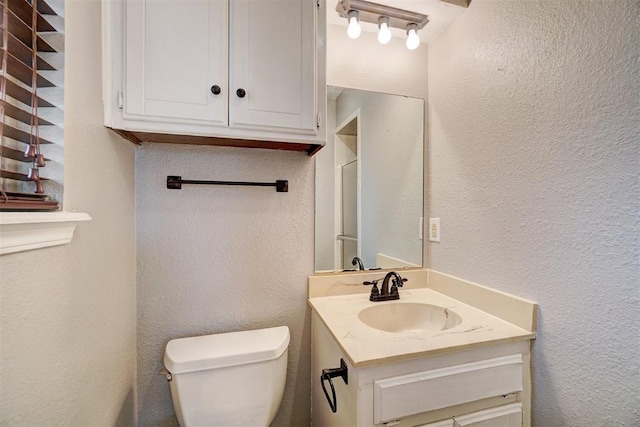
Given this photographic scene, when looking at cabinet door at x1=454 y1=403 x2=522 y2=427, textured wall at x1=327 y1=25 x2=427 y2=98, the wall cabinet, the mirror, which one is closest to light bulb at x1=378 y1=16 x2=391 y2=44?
textured wall at x1=327 y1=25 x2=427 y2=98

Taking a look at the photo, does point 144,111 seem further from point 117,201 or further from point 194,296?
point 194,296

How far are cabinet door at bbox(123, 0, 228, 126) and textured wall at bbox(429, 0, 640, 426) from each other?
1033 mm

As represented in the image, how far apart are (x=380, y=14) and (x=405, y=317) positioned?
54.3 inches

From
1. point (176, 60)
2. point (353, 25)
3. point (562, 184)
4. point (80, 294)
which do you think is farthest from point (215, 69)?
point (562, 184)

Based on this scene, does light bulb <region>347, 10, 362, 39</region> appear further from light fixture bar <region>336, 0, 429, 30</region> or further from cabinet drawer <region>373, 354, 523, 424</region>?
cabinet drawer <region>373, 354, 523, 424</region>

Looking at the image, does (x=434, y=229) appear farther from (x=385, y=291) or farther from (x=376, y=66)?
(x=376, y=66)

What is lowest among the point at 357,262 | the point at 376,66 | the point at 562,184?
the point at 357,262

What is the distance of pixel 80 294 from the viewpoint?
707 mm

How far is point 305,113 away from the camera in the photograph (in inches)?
40.6

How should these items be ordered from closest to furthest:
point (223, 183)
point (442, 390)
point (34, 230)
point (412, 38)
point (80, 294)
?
point (34, 230) → point (80, 294) → point (442, 390) → point (223, 183) → point (412, 38)

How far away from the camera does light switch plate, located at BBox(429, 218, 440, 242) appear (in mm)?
1396

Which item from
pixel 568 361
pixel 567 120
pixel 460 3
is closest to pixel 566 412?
pixel 568 361

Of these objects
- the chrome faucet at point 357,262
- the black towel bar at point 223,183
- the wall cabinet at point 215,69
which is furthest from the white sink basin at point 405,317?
the wall cabinet at point 215,69

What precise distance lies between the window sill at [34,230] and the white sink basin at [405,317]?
1.02m
